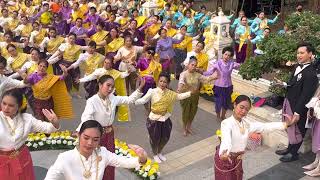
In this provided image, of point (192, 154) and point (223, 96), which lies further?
point (223, 96)

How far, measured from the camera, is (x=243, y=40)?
10.9 metres

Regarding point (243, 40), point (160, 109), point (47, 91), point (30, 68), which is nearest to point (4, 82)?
point (47, 91)

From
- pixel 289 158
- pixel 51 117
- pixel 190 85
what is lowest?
pixel 289 158

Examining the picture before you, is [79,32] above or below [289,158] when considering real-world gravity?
above

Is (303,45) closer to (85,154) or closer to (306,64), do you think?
(306,64)

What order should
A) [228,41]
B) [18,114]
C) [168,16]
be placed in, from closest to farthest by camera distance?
[18,114], [228,41], [168,16]

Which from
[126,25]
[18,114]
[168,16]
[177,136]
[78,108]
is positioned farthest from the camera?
[168,16]

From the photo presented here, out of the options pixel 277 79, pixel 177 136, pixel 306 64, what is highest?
pixel 306 64

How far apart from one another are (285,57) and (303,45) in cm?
74

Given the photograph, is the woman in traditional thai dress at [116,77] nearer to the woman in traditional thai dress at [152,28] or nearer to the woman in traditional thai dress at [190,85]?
the woman in traditional thai dress at [190,85]

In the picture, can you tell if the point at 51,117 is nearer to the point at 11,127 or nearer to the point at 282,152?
the point at 11,127

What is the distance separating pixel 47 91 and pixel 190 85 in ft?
7.59

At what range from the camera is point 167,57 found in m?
9.41

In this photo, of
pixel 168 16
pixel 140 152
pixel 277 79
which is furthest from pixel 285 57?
pixel 168 16
